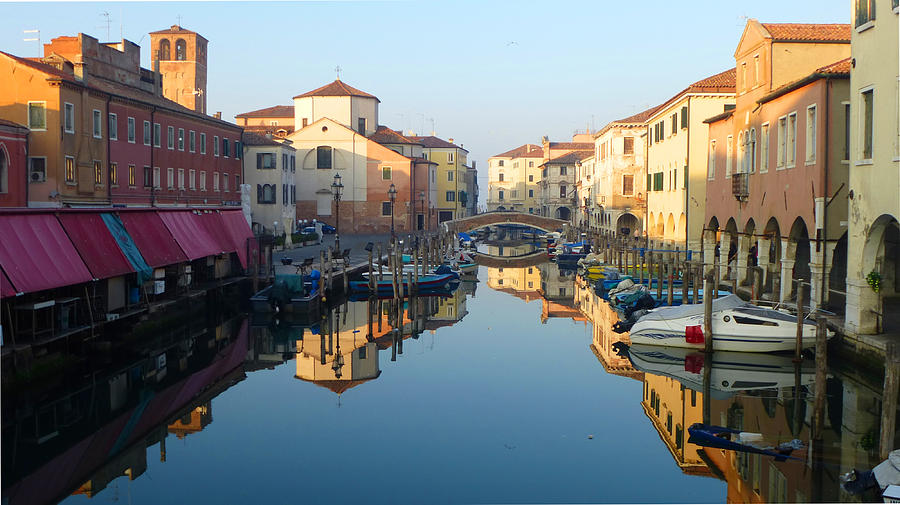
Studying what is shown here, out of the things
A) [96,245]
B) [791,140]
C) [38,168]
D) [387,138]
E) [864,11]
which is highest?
[387,138]

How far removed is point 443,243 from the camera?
54.4 metres

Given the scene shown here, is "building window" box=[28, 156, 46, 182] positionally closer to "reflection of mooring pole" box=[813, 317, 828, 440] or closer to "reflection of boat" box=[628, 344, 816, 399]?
"reflection of boat" box=[628, 344, 816, 399]

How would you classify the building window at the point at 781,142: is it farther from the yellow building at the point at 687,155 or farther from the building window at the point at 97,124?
the building window at the point at 97,124

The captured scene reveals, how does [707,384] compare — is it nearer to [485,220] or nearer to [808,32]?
[808,32]

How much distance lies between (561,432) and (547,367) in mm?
6462

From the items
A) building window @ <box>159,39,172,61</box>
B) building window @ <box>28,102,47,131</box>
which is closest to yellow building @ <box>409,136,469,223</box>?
building window @ <box>159,39,172,61</box>

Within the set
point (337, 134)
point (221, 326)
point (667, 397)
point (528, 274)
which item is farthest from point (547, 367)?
point (337, 134)

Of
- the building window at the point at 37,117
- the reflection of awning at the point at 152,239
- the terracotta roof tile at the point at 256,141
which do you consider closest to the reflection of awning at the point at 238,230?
the reflection of awning at the point at 152,239

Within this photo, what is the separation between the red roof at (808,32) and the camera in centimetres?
2572

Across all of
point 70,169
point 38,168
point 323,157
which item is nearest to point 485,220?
point 323,157

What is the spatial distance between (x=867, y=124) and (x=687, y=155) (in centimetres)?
1950

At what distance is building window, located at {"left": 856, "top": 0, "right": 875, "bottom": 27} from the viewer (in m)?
17.6

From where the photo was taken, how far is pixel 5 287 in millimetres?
17297

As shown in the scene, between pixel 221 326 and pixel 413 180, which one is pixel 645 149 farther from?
pixel 221 326
